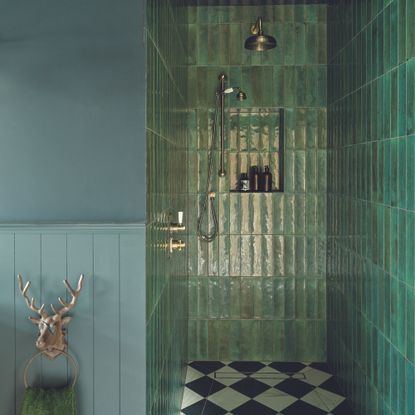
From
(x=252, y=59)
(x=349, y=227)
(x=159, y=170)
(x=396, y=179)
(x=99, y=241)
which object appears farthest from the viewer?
(x=252, y=59)

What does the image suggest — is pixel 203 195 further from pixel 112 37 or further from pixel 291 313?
pixel 112 37

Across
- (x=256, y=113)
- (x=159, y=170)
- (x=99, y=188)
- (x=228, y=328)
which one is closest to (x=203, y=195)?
(x=256, y=113)

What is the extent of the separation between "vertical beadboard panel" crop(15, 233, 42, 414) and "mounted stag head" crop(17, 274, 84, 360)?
5cm

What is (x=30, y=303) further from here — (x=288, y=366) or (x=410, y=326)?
(x=288, y=366)

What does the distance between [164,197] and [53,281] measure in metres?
0.75

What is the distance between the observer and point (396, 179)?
8.23 ft

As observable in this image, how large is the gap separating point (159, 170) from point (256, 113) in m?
2.07

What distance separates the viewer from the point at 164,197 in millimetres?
2490

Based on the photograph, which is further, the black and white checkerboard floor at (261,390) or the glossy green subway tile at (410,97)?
the black and white checkerboard floor at (261,390)

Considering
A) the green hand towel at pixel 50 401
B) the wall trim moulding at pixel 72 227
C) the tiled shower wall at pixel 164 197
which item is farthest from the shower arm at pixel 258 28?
the green hand towel at pixel 50 401

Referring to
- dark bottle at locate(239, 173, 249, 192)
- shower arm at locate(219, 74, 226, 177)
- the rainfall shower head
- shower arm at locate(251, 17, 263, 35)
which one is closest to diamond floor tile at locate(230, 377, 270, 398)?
dark bottle at locate(239, 173, 249, 192)

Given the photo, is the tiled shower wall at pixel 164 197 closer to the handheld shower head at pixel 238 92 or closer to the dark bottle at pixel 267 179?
the handheld shower head at pixel 238 92

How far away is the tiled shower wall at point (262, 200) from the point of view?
406cm

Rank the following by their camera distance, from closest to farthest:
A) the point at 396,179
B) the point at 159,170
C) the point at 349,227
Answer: the point at 159,170
the point at 396,179
the point at 349,227
